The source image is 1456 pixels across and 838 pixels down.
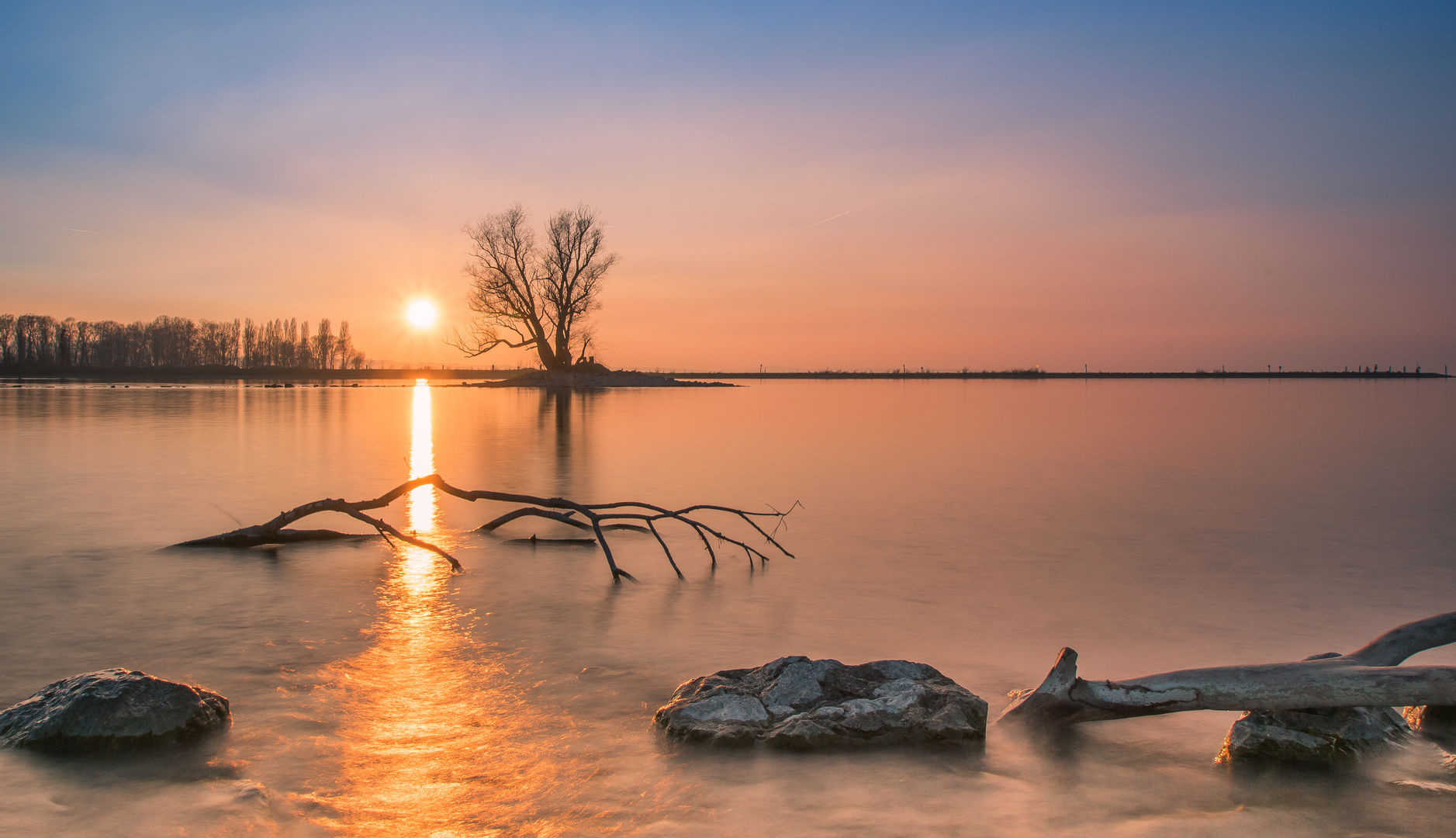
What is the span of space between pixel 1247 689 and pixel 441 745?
327 cm

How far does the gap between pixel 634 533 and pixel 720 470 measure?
5.31 meters

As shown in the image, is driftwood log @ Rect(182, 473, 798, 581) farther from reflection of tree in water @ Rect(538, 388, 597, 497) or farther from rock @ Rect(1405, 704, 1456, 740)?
rock @ Rect(1405, 704, 1456, 740)

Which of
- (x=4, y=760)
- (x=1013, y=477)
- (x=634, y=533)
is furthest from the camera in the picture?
(x=1013, y=477)

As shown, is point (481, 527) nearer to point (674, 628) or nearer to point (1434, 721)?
point (674, 628)

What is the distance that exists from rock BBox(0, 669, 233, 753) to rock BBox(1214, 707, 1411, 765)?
4.21 m

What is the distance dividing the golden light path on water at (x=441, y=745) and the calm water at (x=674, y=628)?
0.02m

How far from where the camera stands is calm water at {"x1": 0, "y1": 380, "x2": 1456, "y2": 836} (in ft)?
10.3

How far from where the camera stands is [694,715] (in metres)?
3.74

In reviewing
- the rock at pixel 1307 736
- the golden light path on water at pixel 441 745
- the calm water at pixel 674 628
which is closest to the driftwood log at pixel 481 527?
the calm water at pixel 674 628

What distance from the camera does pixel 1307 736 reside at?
11.3ft

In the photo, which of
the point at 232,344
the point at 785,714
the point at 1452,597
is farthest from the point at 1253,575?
the point at 232,344

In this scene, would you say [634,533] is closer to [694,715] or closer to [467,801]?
[694,715]

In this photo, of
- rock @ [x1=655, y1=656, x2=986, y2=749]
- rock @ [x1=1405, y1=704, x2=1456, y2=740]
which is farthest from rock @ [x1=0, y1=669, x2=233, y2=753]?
rock @ [x1=1405, y1=704, x2=1456, y2=740]

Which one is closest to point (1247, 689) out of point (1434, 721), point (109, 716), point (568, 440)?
point (1434, 721)
